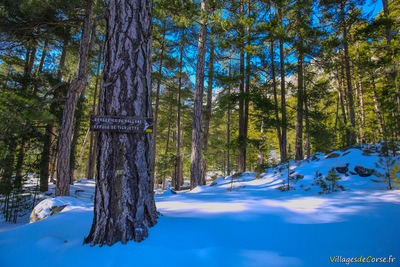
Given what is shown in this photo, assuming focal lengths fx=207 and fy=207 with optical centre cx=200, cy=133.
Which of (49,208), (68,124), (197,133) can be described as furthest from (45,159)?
(197,133)

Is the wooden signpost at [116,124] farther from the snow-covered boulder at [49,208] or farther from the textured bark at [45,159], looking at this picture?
the textured bark at [45,159]

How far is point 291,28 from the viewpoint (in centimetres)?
1062

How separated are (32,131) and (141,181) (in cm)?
942

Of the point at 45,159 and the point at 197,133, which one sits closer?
the point at 197,133

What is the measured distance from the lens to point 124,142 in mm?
2387

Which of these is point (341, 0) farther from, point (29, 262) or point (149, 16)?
point (29, 262)

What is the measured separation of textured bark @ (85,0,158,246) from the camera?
229cm

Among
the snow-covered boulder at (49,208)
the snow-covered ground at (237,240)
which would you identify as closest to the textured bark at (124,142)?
the snow-covered ground at (237,240)

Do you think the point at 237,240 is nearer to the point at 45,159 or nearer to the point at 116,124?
the point at 116,124

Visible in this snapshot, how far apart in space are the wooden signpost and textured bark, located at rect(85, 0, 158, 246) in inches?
2.8

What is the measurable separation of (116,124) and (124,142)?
223mm

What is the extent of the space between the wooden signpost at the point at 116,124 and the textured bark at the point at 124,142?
0.07 m

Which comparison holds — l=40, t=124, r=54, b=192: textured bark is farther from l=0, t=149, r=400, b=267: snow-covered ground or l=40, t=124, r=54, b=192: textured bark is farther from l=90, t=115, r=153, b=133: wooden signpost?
l=90, t=115, r=153, b=133: wooden signpost

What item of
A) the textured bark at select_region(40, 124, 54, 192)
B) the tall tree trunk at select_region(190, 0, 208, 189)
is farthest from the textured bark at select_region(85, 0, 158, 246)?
the textured bark at select_region(40, 124, 54, 192)
